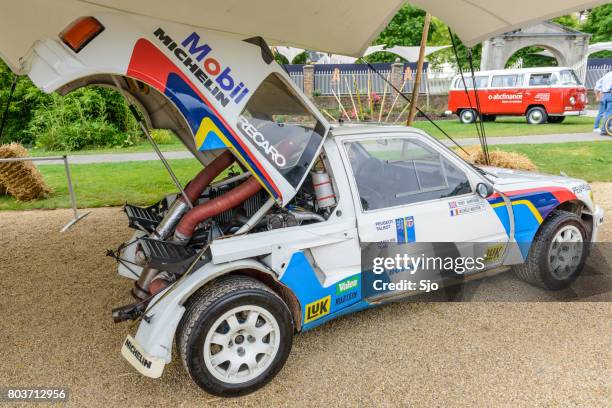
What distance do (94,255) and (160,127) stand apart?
97.6 inches

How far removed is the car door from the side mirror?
4 cm

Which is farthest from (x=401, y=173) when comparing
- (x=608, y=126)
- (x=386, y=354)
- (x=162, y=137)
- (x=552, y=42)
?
(x=552, y=42)

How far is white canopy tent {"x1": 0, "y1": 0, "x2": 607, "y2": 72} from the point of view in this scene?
254 centimetres

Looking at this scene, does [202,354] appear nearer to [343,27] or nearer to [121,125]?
[343,27]

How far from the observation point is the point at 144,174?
33.4 feet

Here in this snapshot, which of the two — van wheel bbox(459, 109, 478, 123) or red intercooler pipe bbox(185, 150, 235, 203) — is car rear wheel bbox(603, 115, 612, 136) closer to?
A: van wheel bbox(459, 109, 478, 123)

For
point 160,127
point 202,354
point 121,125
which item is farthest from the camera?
point 121,125

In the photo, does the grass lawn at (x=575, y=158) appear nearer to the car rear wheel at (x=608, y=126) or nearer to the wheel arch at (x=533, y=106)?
the car rear wheel at (x=608, y=126)

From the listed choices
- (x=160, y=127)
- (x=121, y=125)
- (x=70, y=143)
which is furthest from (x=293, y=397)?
(x=121, y=125)

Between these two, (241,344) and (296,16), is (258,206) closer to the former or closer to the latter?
(241,344)

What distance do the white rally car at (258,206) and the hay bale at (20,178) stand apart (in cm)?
582

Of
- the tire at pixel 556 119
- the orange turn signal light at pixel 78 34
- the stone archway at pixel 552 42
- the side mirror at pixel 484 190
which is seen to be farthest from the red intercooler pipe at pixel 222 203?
the stone archway at pixel 552 42

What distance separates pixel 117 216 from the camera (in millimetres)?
7336

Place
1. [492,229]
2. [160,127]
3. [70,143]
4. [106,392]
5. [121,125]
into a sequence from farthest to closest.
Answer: [121,125]
[70,143]
[160,127]
[492,229]
[106,392]
